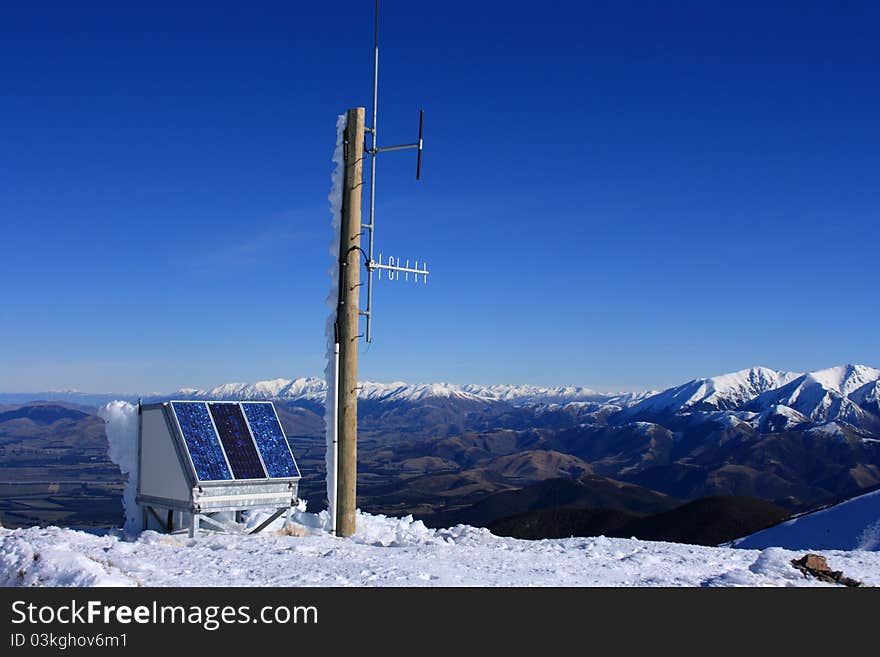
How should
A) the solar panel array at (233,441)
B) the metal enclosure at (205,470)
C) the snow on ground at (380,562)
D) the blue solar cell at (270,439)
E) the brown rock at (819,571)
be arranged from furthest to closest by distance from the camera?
the blue solar cell at (270,439)
the solar panel array at (233,441)
the metal enclosure at (205,470)
the brown rock at (819,571)
the snow on ground at (380,562)

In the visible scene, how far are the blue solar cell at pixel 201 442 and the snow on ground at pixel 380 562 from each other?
127 centimetres

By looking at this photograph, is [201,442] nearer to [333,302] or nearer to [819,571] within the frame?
[333,302]

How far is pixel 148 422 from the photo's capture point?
1717 cm

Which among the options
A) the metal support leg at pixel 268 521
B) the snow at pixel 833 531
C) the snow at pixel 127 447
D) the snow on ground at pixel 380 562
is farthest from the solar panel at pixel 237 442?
the snow at pixel 833 531

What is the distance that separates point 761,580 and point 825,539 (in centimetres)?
1632

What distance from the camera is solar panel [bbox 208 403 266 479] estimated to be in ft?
54.6

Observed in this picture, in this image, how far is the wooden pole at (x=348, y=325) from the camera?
687 inches

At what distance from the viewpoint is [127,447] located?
17547 millimetres

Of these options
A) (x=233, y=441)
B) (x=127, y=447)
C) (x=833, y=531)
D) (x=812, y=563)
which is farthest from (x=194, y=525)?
(x=833, y=531)

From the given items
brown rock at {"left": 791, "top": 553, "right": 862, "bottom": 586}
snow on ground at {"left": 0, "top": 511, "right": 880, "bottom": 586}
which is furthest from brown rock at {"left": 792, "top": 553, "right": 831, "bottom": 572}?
snow on ground at {"left": 0, "top": 511, "right": 880, "bottom": 586}

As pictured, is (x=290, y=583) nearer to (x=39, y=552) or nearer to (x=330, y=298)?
(x=39, y=552)

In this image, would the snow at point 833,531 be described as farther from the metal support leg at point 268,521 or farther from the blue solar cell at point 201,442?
the blue solar cell at point 201,442
